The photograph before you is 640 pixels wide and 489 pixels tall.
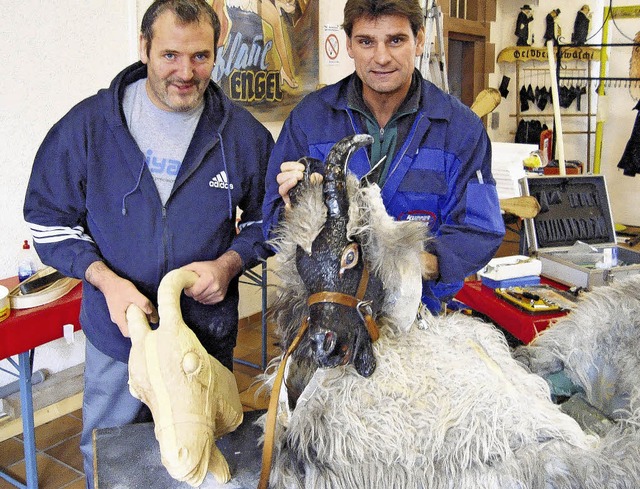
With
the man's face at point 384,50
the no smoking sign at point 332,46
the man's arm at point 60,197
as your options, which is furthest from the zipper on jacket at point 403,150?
the no smoking sign at point 332,46

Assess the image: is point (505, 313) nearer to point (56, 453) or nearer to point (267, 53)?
point (56, 453)

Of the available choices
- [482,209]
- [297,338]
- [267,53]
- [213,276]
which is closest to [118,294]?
[213,276]

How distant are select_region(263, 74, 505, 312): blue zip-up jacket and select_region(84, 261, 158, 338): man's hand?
0.37 metres

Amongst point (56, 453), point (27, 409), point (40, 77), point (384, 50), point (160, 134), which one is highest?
point (40, 77)

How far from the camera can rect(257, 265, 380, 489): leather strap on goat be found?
1134 millimetres

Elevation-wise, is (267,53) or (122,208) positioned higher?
(267,53)

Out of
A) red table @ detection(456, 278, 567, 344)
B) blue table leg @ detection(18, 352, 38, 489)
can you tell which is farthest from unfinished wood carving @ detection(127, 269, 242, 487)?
red table @ detection(456, 278, 567, 344)

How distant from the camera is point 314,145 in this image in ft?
5.21

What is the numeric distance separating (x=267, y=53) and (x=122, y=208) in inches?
116

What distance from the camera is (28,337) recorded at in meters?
2.49

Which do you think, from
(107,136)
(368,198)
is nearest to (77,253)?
(107,136)

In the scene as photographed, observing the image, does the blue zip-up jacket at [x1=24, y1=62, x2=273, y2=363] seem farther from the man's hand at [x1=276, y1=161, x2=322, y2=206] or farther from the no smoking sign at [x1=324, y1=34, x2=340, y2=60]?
the no smoking sign at [x1=324, y1=34, x2=340, y2=60]

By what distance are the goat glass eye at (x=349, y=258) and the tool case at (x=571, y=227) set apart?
2.14 metres

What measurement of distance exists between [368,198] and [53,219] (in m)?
1.11
